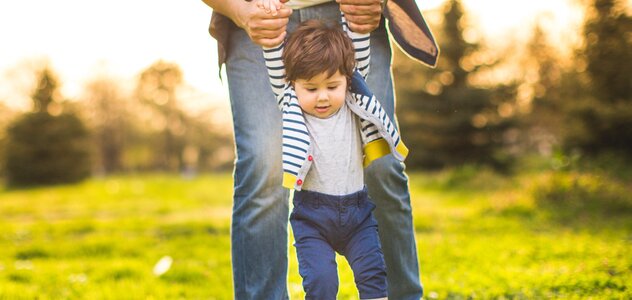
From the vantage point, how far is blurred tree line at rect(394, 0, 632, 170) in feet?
33.4

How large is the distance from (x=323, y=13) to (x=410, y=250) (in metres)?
1.05

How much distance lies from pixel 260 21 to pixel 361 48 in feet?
1.31

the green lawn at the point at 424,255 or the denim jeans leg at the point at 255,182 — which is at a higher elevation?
the denim jeans leg at the point at 255,182

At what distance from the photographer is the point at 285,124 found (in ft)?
7.04

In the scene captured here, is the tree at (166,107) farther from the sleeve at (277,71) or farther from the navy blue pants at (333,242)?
the navy blue pants at (333,242)

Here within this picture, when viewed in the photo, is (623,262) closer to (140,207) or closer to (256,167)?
(256,167)

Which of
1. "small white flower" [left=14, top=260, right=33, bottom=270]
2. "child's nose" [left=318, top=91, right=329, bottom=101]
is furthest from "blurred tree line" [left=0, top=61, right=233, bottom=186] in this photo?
"child's nose" [left=318, top=91, right=329, bottom=101]

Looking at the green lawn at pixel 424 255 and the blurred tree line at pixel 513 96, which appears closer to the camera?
the green lawn at pixel 424 255

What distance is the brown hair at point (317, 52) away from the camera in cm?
209

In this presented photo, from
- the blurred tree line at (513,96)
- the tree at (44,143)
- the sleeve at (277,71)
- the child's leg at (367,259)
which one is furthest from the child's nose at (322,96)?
the tree at (44,143)

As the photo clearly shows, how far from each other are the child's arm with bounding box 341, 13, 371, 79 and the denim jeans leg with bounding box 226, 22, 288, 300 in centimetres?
35

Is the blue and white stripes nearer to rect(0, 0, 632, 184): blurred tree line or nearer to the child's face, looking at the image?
the child's face

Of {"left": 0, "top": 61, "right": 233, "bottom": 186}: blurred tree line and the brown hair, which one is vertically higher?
the brown hair

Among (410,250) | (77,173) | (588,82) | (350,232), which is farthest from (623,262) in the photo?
(77,173)
